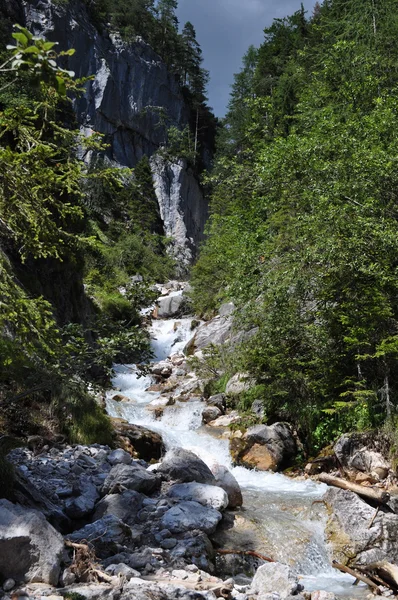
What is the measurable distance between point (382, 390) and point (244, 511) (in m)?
4.04

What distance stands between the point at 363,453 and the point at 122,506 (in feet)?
16.4

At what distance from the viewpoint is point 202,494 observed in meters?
6.75

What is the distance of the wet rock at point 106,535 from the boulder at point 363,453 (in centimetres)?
502

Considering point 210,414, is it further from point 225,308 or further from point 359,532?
point 225,308

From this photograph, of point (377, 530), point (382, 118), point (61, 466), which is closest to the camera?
point (377, 530)

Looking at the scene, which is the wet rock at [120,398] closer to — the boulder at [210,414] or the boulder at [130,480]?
the boulder at [210,414]

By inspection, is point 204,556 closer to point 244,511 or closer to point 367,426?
point 244,511

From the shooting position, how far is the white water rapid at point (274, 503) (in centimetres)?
576

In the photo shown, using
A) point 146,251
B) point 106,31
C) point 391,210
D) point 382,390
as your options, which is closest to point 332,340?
point 382,390

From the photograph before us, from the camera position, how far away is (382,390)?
30.1ft

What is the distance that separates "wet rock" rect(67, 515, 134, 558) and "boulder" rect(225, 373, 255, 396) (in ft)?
24.2

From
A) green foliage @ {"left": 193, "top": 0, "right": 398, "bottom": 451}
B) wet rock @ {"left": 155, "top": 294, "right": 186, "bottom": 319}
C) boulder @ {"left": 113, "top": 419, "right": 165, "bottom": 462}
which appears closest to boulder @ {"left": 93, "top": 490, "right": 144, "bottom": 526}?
boulder @ {"left": 113, "top": 419, "right": 165, "bottom": 462}

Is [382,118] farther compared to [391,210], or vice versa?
[382,118]

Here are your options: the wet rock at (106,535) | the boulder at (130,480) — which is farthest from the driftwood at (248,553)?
the boulder at (130,480)
